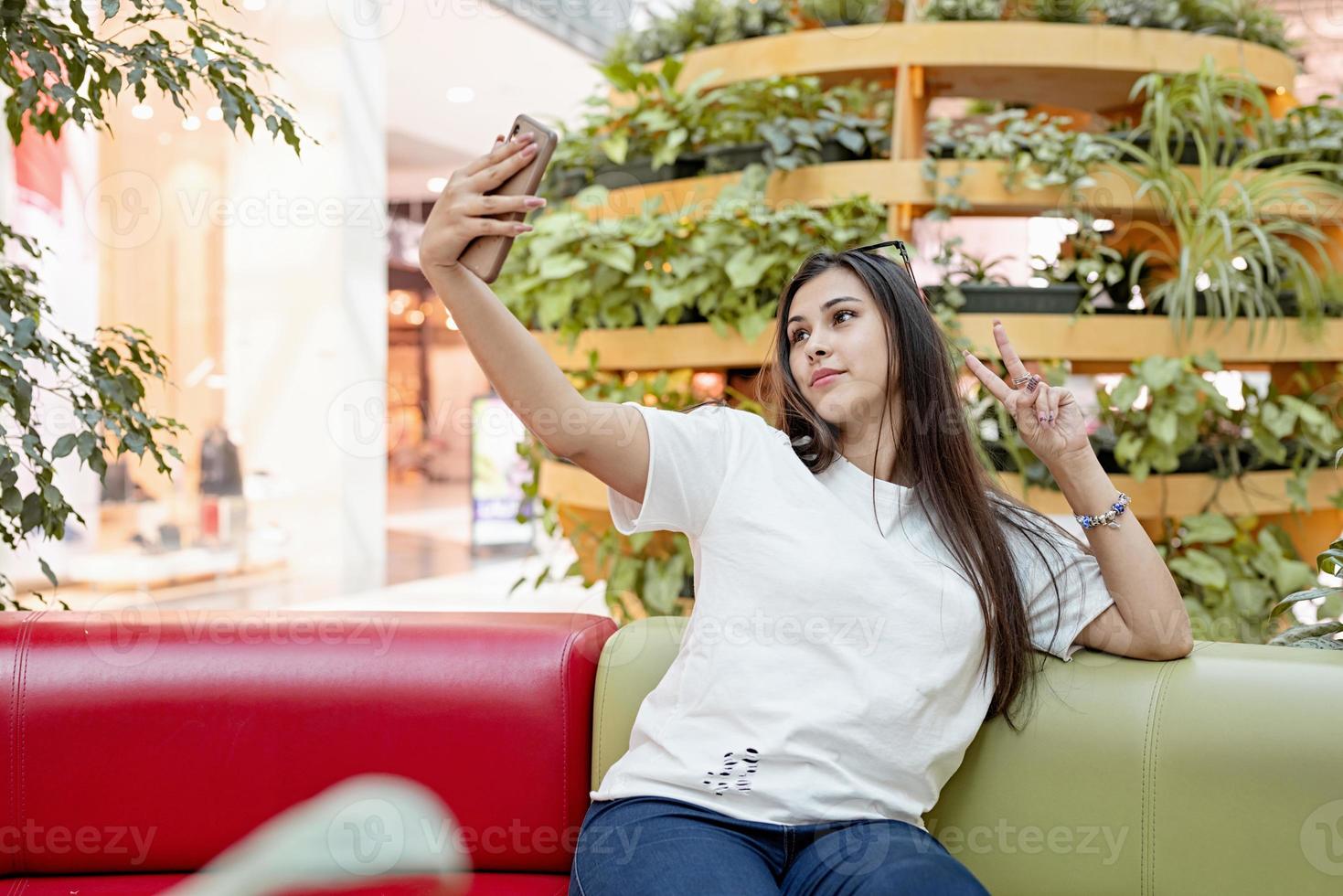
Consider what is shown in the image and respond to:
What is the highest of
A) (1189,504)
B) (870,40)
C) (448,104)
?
(448,104)

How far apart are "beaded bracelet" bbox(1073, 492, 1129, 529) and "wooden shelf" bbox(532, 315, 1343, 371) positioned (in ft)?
5.00

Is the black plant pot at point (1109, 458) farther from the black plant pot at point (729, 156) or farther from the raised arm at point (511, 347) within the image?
the raised arm at point (511, 347)

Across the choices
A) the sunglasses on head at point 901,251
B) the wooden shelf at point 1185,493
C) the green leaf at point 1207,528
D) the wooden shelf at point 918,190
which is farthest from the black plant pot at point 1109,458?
the sunglasses on head at point 901,251

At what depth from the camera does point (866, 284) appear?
5.10 feet

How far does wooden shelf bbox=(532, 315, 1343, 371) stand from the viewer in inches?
118

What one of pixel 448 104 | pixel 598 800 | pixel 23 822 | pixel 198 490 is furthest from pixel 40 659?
pixel 448 104

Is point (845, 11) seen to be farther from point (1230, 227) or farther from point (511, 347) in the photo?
point (511, 347)

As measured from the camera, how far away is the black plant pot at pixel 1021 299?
3.03m

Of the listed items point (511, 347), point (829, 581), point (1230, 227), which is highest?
point (1230, 227)

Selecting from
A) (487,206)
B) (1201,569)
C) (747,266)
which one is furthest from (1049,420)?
(1201,569)

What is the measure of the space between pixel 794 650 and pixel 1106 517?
0.48m

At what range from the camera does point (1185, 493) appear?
122 inches

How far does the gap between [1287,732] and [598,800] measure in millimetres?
879

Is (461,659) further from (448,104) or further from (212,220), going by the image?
(448,104)
